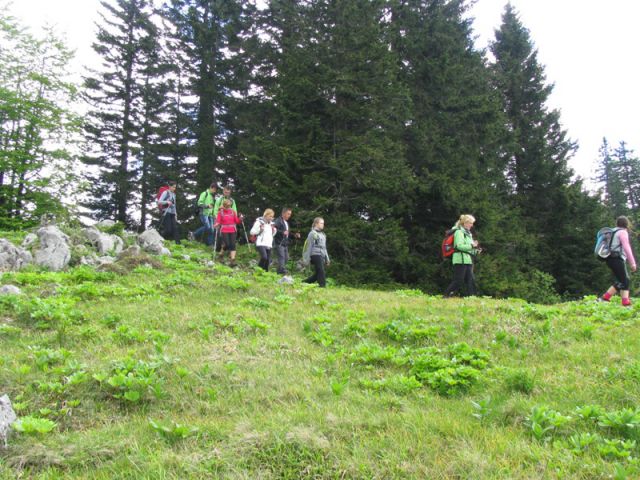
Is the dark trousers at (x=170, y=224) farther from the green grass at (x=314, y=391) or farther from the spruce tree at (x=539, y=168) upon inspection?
the spruce tree at (x=539, y=168)

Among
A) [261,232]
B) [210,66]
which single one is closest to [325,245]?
[261,232]

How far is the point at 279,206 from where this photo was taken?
16.2 m

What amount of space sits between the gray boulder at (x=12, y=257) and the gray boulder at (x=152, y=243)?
136 inches

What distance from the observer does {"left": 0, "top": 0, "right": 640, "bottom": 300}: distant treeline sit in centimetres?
1583

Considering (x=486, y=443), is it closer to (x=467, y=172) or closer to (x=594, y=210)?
(x=467, y=172)

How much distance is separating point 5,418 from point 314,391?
2.67 m

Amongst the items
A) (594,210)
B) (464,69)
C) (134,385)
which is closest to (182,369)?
(134,385)

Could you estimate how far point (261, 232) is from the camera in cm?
1215

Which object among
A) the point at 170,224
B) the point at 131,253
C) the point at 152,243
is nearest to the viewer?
the point at 131,253

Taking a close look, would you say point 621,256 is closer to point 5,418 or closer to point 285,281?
point 285,281

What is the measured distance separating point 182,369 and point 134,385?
0.51 m

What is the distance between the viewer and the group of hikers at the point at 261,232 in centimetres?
1128

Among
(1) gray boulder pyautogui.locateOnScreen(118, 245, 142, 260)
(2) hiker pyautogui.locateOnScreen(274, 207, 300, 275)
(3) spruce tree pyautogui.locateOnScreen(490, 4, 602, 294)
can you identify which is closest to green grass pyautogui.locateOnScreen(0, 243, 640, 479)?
(1) gray boulder pyautogui.locateOnScreen(118, 245, 142, 260)

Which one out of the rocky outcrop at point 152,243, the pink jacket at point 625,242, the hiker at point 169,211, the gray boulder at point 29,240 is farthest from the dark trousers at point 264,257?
the pink jacket at point 625,242
